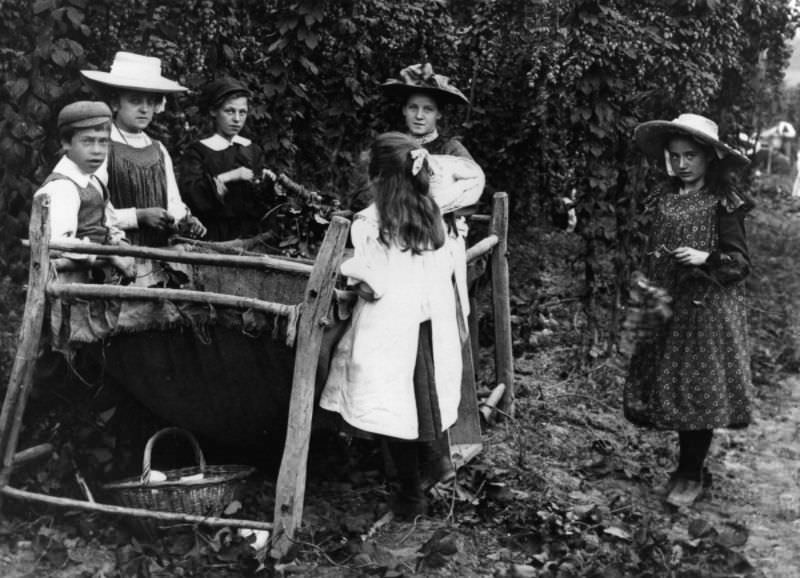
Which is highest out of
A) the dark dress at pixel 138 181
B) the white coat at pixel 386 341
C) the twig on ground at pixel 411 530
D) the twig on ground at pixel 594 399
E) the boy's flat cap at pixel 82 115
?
the boy's flat cap at pixel 82 115

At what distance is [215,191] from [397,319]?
159 cm

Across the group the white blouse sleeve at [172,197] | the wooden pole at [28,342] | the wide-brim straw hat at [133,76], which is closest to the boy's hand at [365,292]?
the wooden pole at [28,342]

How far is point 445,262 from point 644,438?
6.88ft

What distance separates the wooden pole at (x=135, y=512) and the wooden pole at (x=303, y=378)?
11cm

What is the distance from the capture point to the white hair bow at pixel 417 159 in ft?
12.8

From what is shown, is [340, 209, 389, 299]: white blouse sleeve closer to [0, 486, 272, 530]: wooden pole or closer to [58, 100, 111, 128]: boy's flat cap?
[0, 486, 272, 530]: wooden pole

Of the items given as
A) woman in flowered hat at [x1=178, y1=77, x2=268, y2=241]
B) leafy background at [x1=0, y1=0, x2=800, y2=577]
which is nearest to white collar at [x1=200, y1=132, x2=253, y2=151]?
woman in flowered hat at [x1=178, y1=77, x2=268, y2=241]

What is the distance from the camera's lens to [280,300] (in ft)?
16.0

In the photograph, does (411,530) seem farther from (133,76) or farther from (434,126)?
(133,76)

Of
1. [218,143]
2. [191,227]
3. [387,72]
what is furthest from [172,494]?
[387,72]

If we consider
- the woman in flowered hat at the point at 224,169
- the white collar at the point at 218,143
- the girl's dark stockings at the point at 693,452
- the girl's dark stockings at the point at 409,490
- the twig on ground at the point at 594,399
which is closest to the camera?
the girl's dark stockings at the point at 409,490

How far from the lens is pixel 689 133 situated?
4406mm

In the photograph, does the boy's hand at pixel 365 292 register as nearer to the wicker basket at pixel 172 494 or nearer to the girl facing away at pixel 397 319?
the girl facing away at pixel 397 319

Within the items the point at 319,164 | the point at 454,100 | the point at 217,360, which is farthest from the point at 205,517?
the point at 319,164
